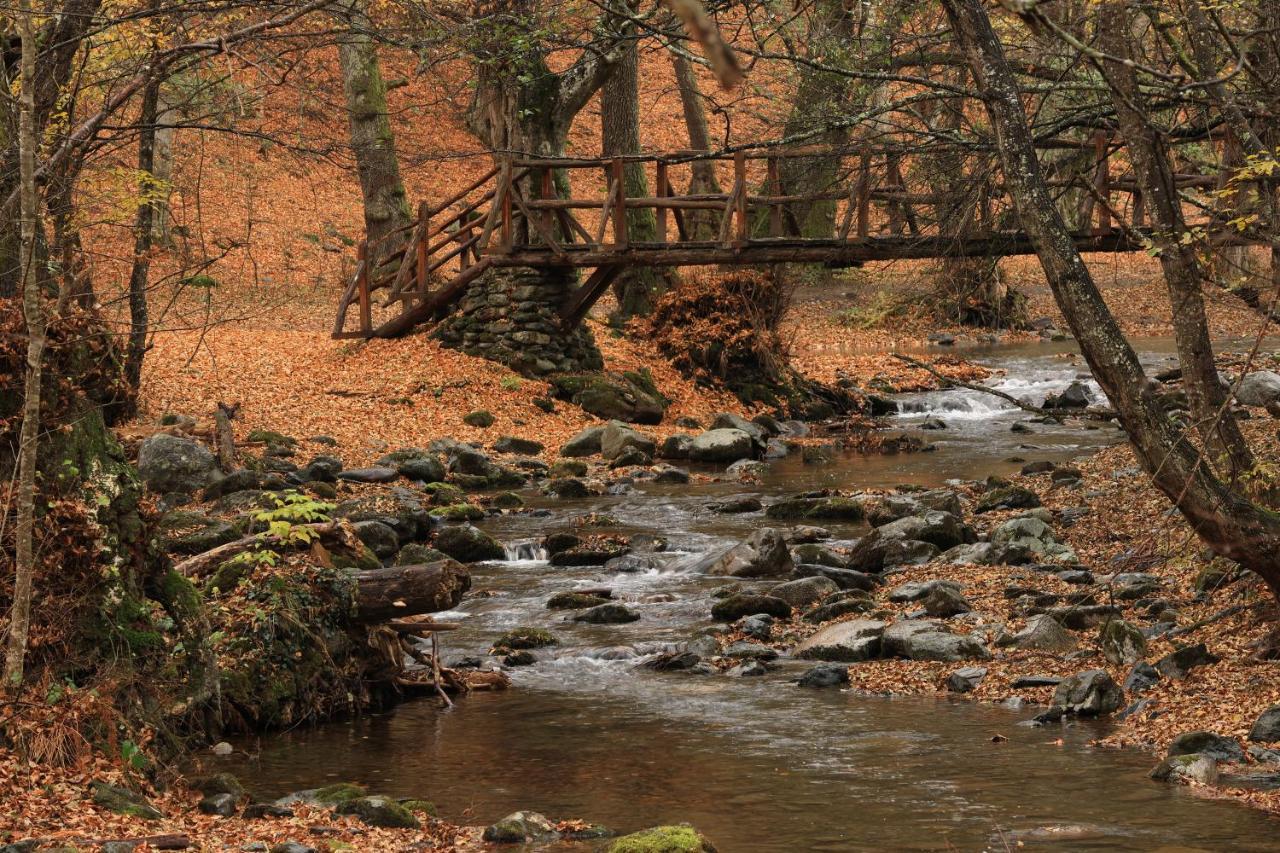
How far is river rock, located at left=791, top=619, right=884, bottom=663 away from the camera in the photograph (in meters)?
9.63

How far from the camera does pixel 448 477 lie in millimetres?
16453

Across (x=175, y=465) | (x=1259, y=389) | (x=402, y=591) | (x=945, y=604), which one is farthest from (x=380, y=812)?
(x=1259, y=389)

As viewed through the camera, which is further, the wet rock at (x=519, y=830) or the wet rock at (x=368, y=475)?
the wet rock at (x=368, y=475)

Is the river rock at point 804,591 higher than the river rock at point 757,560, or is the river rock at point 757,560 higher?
the river rock at point 757,560

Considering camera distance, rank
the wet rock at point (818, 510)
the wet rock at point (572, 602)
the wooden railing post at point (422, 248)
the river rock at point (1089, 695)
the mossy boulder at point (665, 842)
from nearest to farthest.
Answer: the mossy boulder at point (665, 842), the river rock at point (1089, 695), the wet rock at point (572, 602), the wet rock at point (818, 510), the wooden railing post at point (422, 248)

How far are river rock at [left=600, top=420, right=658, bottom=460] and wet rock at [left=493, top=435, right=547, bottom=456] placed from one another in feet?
2.89

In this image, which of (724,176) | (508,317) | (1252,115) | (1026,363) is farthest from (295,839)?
(724,176)

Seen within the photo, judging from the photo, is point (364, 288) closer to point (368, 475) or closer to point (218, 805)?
point (368, 475)

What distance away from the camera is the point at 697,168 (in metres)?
28.0

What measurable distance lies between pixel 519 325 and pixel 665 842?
15.5 meters

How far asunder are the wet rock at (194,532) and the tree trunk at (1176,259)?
6916mm

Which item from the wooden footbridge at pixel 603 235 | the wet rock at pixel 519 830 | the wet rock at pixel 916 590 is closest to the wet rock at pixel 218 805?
the wet rock at pixel 519 830

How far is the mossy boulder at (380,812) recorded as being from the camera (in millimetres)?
6223

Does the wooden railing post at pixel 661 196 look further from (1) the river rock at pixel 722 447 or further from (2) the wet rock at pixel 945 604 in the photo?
(2) the wet rock at pixel 945 604
